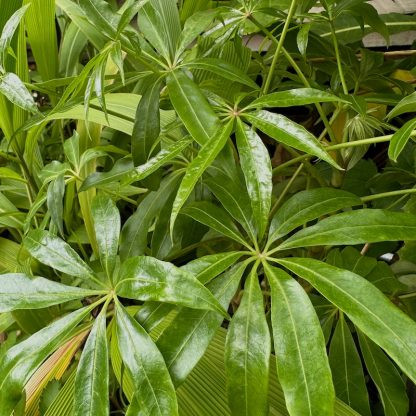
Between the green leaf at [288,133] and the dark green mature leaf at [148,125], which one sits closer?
the green leaf at [288,133]

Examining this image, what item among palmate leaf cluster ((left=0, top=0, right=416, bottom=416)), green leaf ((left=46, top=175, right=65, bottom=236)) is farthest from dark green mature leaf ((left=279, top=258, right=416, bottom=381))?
green leaf ((left=46, top=175, right=65, bottom=236))

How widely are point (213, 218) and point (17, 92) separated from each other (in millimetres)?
228

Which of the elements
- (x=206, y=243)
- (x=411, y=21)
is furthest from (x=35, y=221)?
(x=411, y=21)

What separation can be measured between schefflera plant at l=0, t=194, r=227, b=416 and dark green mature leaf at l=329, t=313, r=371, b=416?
0.30 meters

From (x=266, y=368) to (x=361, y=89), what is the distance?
614 mm

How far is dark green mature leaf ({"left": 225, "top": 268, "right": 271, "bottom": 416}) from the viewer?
0.35 meters

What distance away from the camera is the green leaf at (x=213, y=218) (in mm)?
476

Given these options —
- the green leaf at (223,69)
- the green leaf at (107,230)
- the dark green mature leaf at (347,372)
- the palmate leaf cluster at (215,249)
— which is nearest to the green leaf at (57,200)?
the palmate leaf cluster at (215,249)

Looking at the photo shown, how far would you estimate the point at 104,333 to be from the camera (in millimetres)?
396

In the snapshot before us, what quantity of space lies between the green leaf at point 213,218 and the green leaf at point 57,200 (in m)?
0.17

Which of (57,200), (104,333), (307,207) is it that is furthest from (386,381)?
(57,200)

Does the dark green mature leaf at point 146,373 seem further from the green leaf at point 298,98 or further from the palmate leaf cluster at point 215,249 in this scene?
the green leaf at point 298,98

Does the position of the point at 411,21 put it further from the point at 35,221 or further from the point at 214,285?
the point at 35,221

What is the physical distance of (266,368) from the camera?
0.35 meters
